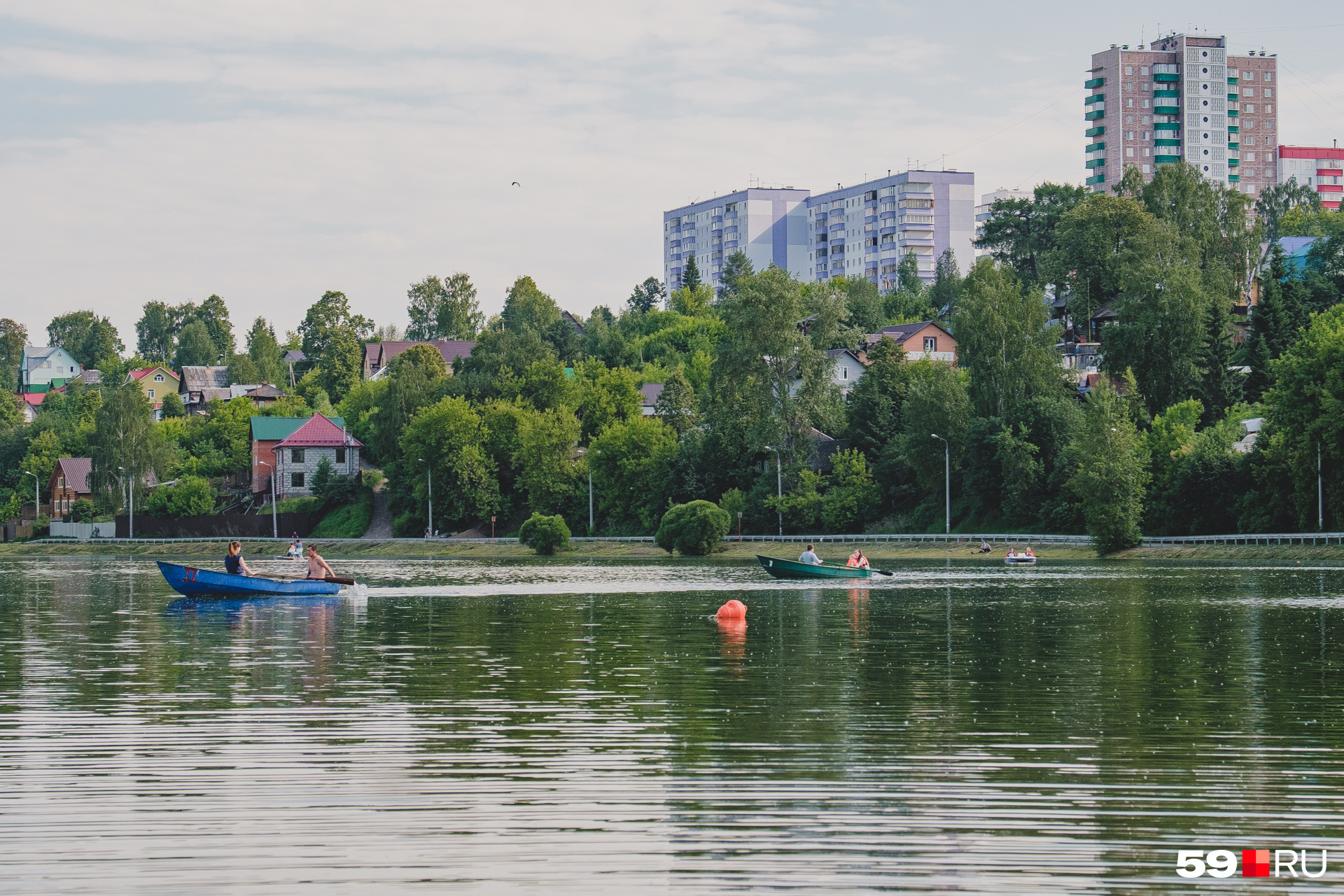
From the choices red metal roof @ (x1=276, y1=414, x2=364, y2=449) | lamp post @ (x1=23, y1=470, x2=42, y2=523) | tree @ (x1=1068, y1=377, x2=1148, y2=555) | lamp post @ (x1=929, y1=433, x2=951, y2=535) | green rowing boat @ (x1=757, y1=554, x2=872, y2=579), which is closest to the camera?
green rowing boat @ (x1=757, y1=554, x2=872, y2=579)

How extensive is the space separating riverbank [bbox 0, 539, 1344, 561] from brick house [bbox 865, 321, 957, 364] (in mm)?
46385

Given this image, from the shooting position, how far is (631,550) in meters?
103

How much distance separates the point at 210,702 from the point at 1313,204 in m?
189

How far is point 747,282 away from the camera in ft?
343

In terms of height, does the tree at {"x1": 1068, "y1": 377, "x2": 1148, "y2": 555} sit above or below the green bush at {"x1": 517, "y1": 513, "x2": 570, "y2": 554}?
above

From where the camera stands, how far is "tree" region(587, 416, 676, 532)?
11438 cm

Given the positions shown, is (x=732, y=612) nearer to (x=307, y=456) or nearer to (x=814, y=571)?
(x=814, y=571)

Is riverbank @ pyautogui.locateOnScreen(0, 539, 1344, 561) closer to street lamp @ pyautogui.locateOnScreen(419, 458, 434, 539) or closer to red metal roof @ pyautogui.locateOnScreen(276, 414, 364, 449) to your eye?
street lamp @ pyautogui.locateOnScreen(419, 458, 434, 539)

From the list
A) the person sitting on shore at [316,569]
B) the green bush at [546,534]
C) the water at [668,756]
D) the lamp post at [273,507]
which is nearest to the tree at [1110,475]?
the green bush at [546,534]

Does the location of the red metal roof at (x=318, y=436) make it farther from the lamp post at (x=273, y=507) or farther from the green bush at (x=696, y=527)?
the green bush at (x=696, y=527)

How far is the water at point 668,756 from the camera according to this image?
1300cm

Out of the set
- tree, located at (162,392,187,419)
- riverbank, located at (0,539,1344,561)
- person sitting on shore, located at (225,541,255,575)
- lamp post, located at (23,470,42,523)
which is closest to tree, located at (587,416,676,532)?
riverbank, located at (0,539,1344,561)

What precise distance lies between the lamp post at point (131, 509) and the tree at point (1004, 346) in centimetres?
8051

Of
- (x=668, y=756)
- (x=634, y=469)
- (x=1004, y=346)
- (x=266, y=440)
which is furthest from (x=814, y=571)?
(x=266, y=440)
